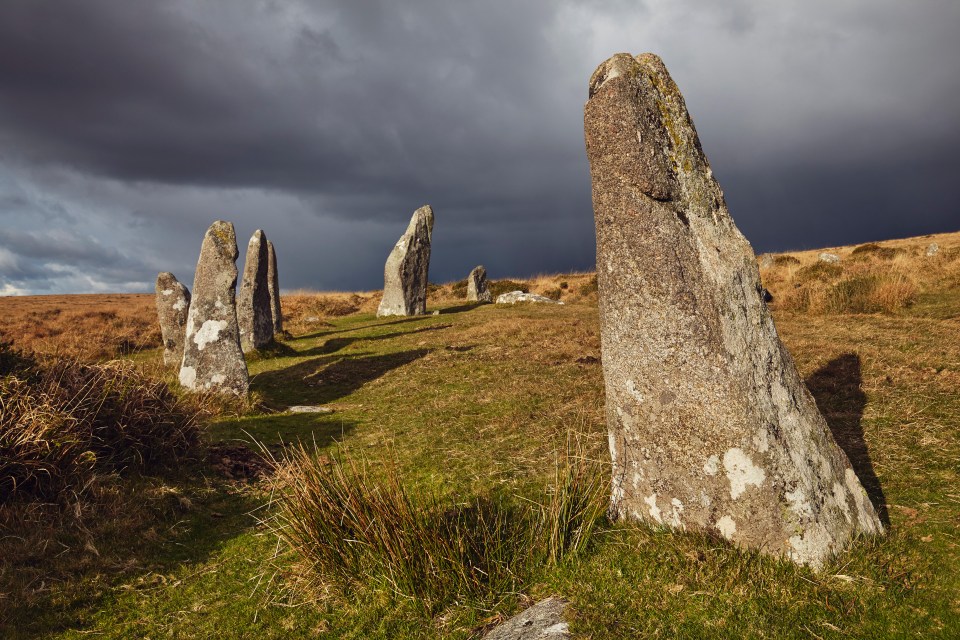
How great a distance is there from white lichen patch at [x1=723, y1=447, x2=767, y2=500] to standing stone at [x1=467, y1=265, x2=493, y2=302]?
2893cm

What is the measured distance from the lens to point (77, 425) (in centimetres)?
684

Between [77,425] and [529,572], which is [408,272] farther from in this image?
[529,572]

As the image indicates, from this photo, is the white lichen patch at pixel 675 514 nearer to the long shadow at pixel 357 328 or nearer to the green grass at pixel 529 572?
the green grass at pixel 529 572

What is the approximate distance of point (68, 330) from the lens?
30.0 meters

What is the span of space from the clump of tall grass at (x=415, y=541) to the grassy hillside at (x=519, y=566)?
A: 87mm

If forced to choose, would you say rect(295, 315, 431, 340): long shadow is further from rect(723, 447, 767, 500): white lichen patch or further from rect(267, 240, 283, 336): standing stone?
rect(723, 447, 767, 500): white lichen patch

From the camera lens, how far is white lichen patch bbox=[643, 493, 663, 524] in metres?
5.04

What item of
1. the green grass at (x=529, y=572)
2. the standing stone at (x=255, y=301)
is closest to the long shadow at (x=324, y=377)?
the green grass at (x=529, y=572)

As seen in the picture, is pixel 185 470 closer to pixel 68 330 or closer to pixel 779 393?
pixel 779 393

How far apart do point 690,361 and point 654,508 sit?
1392mm

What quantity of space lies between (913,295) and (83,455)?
2309cm

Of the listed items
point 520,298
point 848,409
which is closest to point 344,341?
point 520,298

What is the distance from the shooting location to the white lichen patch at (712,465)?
4711 mm

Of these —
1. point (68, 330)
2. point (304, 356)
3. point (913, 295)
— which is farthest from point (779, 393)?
point (68, 330)
